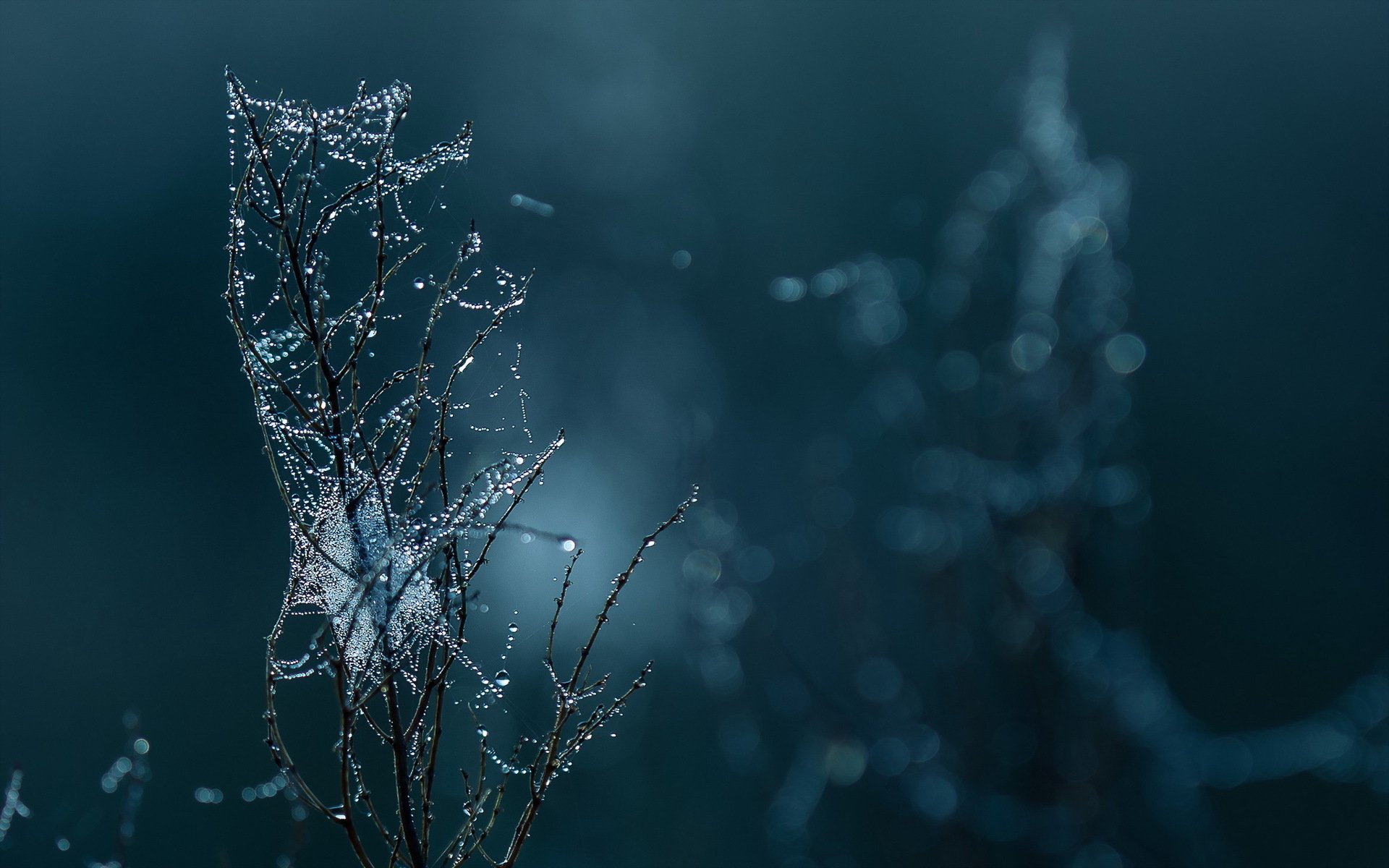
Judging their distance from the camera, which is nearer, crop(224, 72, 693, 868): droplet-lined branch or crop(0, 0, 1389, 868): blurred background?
crop(224, 72, 693, 868): droplet-lined branch

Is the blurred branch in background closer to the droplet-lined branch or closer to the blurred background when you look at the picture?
the blurred background

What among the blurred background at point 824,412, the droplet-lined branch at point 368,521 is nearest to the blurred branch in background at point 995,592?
the blurred background at point 824,412

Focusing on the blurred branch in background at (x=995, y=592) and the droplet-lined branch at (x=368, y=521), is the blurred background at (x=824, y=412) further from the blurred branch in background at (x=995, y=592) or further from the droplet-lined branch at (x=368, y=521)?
the droplet-lined branch at (x=368, y=521)

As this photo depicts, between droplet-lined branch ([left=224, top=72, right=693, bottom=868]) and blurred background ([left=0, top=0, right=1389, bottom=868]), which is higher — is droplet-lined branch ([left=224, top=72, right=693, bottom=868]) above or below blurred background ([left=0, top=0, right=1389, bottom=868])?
below

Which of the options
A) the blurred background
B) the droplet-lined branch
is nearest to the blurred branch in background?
the blurred background

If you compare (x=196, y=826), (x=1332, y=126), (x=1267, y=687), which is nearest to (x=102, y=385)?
(x=196, y=826)

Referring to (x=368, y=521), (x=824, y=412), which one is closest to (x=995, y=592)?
(x=824, y=412)

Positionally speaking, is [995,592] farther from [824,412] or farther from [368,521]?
[368,521]
